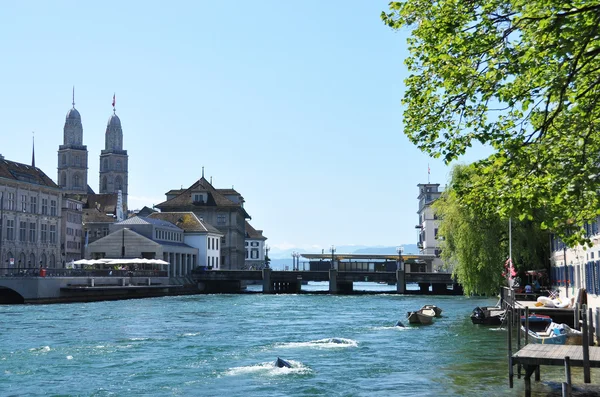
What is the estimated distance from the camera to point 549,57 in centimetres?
1540

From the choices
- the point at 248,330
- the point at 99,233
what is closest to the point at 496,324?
the point at 248,330

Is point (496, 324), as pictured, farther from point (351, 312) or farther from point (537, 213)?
point (351, 312)

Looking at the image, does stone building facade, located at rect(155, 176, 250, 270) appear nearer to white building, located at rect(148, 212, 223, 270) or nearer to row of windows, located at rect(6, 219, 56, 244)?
white building, located at rect(148, 212, 223, 270)

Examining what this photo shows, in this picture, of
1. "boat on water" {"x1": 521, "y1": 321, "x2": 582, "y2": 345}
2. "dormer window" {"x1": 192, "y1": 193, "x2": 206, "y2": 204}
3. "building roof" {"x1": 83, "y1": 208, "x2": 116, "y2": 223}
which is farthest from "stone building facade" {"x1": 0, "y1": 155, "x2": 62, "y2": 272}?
"boat on water" {"x1": 521, "y1": 321, "x2": 582, "y2": 345}

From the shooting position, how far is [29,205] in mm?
104000

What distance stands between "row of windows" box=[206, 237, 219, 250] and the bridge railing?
2290 cm

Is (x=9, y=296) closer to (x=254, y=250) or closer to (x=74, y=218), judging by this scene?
(x=74, y=218)

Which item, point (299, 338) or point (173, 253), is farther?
point (173, 253)

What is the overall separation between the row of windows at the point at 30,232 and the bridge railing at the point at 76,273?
15822mm

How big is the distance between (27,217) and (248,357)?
79.3 metres

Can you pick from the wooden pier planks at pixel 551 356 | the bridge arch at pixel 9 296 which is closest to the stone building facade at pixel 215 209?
the bridge arch at pixel 9 296

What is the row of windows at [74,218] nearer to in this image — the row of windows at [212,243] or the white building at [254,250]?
the row of windows at [212,243]

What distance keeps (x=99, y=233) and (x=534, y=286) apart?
10418 centimetres

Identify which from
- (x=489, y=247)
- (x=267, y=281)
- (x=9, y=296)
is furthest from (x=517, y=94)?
(x=267, y=281)
